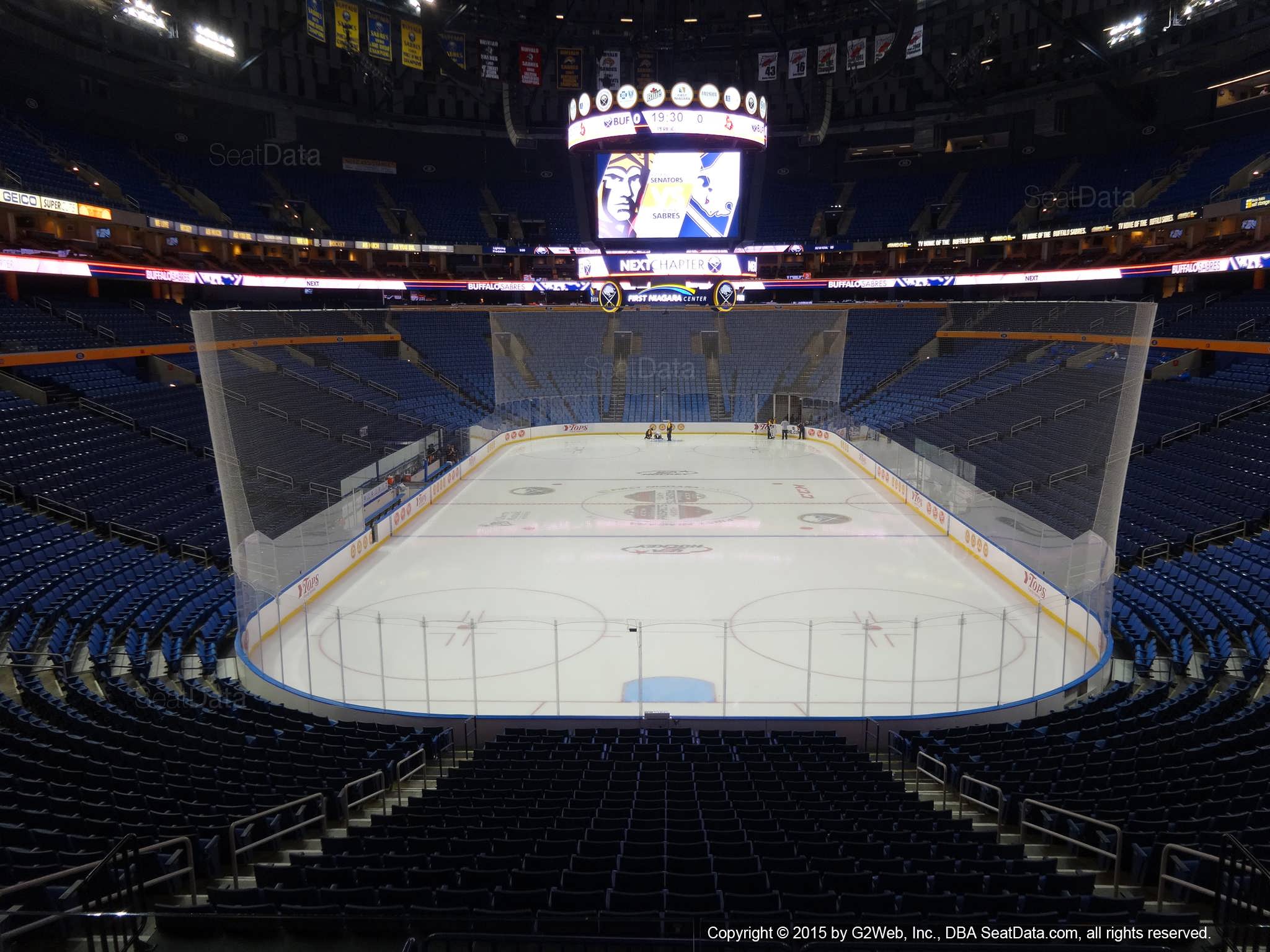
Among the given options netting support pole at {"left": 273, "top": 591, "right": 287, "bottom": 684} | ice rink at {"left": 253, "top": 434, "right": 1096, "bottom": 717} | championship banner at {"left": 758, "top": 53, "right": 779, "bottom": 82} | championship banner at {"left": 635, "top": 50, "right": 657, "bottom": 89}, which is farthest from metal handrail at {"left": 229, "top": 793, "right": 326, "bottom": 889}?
championship banner at {"left": 635, "top": 50, "right": 657, "bottom": 89}

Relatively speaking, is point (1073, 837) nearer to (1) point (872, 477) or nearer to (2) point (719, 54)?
(1) point (872, 477)

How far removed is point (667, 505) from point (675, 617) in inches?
384

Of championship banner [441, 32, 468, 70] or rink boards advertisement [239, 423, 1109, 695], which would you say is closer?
rink boards advertisement [239, 423, 1109, 695]

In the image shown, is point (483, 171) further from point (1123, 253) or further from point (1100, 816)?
point (1100, 816)

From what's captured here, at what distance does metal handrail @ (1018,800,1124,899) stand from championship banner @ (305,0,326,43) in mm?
33805

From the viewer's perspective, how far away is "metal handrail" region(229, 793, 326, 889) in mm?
5762

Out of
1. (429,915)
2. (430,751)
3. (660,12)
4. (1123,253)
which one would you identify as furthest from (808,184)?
(429,915)

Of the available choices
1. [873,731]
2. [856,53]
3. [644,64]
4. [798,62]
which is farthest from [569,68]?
[873,731]

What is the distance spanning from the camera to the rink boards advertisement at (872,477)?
1248 centimetres

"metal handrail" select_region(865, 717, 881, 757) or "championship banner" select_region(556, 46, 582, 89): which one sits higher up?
"championship banner" select_region(556, 46, 582, 89)

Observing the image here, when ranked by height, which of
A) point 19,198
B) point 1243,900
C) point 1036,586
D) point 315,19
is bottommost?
point 1036,586

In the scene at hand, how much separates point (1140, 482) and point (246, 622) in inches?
811

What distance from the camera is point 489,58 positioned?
35469 millimetres

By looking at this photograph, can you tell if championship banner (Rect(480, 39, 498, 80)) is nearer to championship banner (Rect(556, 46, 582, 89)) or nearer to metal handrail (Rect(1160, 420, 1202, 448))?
championship banner (Rect(556, 46, 582, 89))
